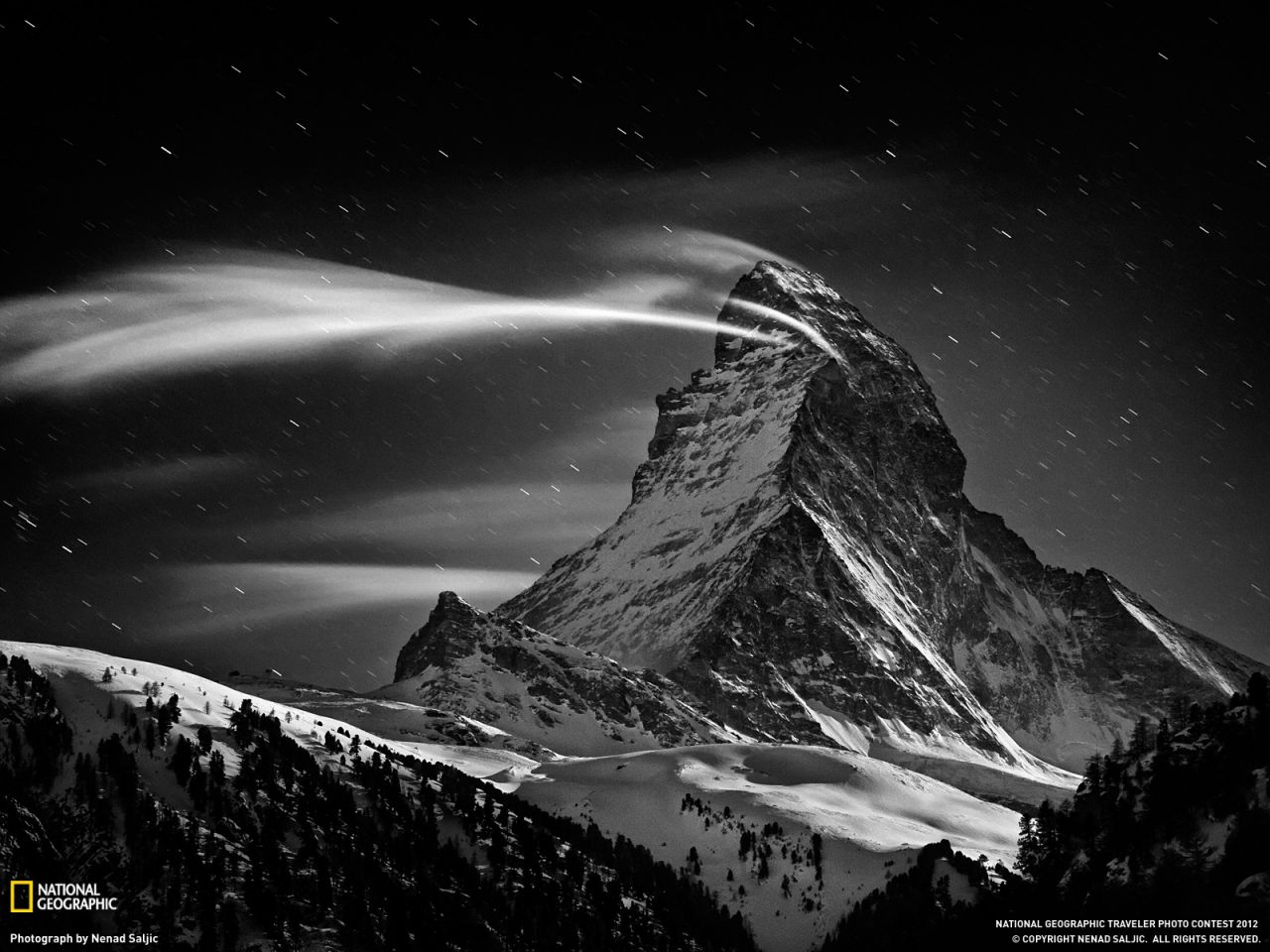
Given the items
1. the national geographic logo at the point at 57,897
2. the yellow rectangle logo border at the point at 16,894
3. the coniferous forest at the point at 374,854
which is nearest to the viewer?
the yellow rectangle logo border at the point at 16,894

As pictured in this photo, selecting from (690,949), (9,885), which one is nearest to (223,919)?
(9,885)

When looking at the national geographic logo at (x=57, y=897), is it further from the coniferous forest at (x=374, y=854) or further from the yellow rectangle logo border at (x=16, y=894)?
the coniferous forest at (x=374, y=854)

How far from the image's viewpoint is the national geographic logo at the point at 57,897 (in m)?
152

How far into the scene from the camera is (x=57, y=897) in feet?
508

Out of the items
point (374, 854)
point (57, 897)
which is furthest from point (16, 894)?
point (374, 854)

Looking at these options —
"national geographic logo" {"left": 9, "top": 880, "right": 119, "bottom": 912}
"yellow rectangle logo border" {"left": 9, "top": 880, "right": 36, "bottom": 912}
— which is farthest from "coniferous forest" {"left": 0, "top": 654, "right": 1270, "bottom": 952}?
"yellow rectangle logo border" {"left": 9, "top": 880, "right": 36, "bottom": 912}

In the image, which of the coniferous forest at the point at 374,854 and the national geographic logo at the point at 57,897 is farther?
the coniferous forest at the point at 374,854

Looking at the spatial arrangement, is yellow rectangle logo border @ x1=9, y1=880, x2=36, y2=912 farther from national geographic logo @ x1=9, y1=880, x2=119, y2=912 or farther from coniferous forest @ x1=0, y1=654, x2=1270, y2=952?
coniferous forest @ x1=0, y1=654, x2=1270, y2=952

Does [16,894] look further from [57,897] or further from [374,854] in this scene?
[374,854]

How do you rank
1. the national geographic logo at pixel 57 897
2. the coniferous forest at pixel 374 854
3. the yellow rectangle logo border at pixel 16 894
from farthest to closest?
1. the coniferous forest at pixel 374 854
2. the national geographic logo at pixel 57 897
3. the yellow rectangle logo border at pixel 16 894

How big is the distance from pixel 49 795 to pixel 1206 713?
426 ft

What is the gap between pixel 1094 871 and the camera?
163500 millimetres

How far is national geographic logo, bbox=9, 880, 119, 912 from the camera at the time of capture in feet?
499

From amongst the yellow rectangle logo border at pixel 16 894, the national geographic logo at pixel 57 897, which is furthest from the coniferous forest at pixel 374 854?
the yellow rectangle logo border at pixel 16 894
